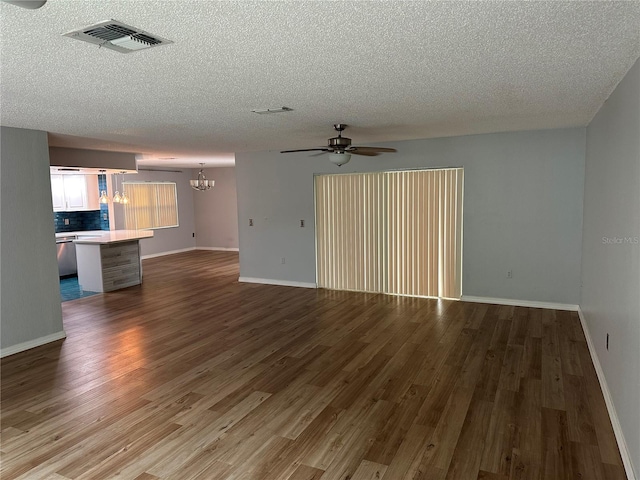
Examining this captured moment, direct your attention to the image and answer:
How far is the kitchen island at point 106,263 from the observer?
760cm

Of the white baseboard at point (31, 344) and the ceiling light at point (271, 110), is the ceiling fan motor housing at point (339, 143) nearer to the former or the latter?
the ceiling light at point (271, 110)

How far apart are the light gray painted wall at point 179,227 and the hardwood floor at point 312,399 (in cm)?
581

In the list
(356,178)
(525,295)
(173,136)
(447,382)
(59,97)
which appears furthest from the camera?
(356,178)

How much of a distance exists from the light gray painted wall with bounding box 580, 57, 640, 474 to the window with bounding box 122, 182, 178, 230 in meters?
9.91

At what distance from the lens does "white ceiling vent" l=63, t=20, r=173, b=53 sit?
6.43ft

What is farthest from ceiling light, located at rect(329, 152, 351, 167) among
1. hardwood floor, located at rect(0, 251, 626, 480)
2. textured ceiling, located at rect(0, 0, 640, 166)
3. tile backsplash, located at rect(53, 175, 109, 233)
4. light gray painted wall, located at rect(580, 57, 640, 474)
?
tile backsplash, located at rect(53, 175, 109, 233)

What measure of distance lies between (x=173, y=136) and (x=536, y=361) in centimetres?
485

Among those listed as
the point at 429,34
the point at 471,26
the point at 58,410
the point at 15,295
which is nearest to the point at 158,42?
the point at 429,34

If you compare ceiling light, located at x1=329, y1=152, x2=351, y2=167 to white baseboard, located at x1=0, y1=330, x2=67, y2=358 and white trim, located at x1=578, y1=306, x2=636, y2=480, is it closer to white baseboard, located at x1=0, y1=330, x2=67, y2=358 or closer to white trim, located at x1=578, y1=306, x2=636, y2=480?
white trim, located at x1=578, y1=306, x2=636, y2=480

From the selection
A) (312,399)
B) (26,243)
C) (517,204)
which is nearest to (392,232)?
(517,204)

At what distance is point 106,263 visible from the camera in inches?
302

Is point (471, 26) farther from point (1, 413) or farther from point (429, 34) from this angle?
point (1, 413)

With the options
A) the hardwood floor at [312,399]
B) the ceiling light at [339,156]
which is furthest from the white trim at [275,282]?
the ceiling light at [339,156]

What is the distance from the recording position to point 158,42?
218cm
